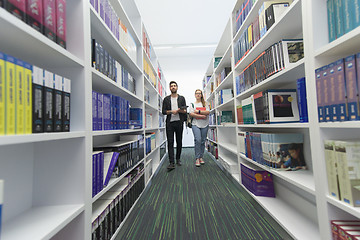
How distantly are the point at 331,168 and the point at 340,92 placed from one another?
354mm

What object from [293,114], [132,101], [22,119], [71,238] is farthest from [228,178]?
[22,119]

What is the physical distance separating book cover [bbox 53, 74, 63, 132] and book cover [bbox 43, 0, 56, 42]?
17 centimetres

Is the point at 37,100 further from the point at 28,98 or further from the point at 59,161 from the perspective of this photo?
the point at 59,161

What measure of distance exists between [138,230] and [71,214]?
0.64m

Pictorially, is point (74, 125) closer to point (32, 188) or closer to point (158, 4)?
point (32, 188)

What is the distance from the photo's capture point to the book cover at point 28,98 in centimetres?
47

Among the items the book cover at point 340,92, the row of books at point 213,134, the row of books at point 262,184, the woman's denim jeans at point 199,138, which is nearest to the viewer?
the book cover at point 340,92

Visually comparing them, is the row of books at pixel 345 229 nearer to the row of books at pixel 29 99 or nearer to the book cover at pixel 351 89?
the book cover at pixel 351 89

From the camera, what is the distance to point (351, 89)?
0.58 meters

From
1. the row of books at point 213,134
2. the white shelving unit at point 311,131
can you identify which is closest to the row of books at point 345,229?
the white shelving unit at point 311,131

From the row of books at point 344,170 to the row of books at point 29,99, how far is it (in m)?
1.23

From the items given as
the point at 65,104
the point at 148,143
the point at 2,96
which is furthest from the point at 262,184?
the point at 2,96

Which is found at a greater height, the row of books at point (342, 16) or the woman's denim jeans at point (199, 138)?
the row of books at point (342, 16)

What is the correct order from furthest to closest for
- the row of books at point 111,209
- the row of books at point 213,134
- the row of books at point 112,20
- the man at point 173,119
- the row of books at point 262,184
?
the row of books at point 213,134, the man at point 173,119, the row of books at point 262,184, the row of books at point 112,20, the row of books at point 111,209
